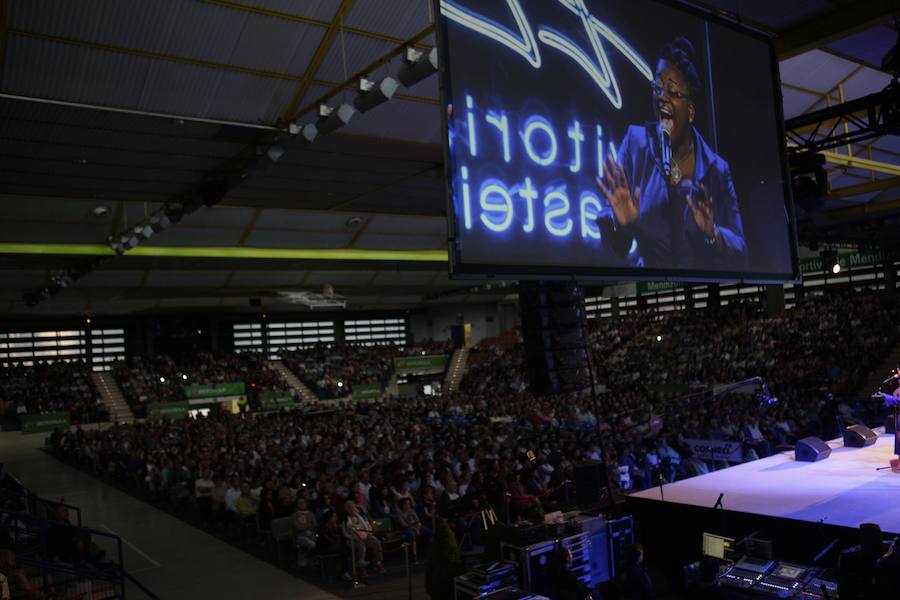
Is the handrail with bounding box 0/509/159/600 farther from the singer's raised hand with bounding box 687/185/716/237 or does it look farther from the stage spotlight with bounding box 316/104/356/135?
the singer's raised hand with bounding box 687/185/716/237

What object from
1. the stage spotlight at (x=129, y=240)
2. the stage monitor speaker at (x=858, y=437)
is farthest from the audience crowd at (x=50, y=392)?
the stage monitor speaker at (x=858, y=437)

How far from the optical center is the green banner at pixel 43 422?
26.1 meters

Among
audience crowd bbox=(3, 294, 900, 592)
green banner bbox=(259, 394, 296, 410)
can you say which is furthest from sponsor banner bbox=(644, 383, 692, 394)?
green banner bbox=(259, 394, 296, 410)

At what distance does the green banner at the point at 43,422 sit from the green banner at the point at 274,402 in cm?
758

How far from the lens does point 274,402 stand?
3111 centimetres

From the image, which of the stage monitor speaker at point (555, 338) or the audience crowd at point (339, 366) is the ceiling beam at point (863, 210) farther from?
the audience crowd at point (339, 366)

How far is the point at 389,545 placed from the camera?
9.23m

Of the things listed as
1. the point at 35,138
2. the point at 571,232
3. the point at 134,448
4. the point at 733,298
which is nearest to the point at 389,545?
the point at 571,232

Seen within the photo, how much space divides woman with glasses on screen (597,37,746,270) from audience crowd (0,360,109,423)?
28.3m

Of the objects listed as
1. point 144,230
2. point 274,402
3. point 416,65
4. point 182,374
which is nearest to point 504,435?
point 144,230

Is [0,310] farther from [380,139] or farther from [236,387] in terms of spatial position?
[380,139]

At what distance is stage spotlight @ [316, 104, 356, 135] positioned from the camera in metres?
8.33

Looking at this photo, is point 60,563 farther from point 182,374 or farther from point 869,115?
point 182,374

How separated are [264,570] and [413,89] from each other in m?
6.53
